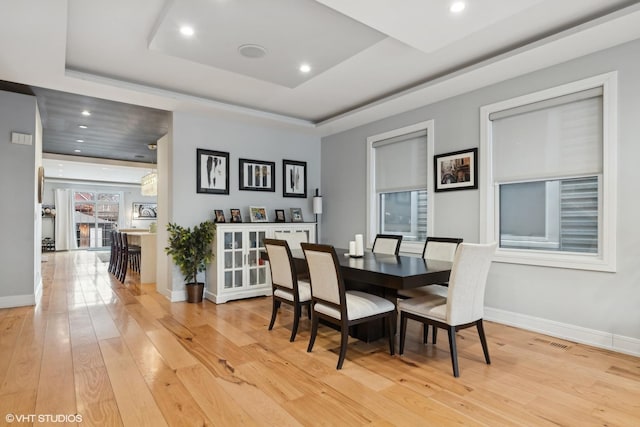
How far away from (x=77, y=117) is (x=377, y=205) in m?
4.71

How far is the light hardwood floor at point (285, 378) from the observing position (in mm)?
1979

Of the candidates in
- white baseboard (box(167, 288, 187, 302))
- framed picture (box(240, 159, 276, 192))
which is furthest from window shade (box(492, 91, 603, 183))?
white baseboard (box(167, 288, 187, 302))

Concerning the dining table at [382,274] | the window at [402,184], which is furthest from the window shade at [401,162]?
the dining table at [382,274]

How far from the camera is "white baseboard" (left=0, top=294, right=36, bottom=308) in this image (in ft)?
13.7

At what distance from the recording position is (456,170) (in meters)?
4.07

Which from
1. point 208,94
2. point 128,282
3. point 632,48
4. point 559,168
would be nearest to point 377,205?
point 559,168

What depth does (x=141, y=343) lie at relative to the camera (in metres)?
3.07

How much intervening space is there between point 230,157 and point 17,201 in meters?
2.62

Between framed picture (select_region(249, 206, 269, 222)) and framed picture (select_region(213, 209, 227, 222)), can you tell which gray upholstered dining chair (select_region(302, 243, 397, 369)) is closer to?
framed picture (select_region(213, 209, 227, 222))

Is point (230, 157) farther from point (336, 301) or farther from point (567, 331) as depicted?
point (567, 331)

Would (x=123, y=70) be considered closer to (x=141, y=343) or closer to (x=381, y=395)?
(x=141, y=343)

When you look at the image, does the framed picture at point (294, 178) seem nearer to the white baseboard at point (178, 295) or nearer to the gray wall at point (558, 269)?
the gray wall at point (558, 269)

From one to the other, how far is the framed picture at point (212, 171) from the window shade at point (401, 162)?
222cm

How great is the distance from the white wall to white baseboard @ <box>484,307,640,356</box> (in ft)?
11.0
